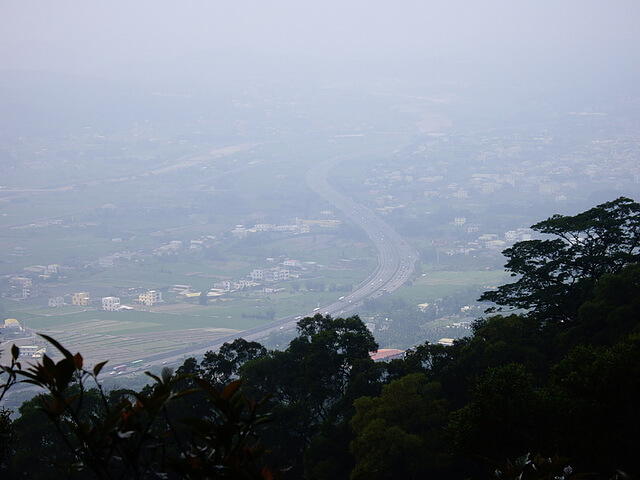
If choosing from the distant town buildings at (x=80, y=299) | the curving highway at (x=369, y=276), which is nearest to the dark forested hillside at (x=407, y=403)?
the curving highway at (x=369, y=276)

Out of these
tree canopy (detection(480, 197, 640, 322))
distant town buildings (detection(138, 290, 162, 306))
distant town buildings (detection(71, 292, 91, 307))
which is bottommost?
tree canopy (detection(480, 197, 640, 322))

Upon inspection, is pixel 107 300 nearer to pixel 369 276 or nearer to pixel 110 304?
pixel 110 304

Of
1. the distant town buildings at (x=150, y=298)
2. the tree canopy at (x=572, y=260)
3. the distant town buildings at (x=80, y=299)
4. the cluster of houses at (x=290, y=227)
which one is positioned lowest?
the tree canopy at (x=572, y=260)

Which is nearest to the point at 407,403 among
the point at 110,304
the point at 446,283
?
the point at 110,304

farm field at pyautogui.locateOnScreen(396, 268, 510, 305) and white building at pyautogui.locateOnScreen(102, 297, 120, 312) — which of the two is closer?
white building at pyautogui.locateOnScreen(102, 297, 120, 312)

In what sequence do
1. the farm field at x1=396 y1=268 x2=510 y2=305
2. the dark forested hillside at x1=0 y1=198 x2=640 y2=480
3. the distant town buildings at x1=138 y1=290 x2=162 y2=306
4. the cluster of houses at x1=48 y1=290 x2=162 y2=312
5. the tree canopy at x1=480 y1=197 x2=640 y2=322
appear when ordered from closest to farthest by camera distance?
the dark forested hillside at x1=0 y1=198 x2=640 y2=480 < the tree canopy at x1=480 y1=197 x2=640 y2=322 < the cluster of houses at x1=48 y1=290 x2=162 y2=312 < the farm field at x1=396 y1=268 x2=510 y2=305 < the distant town buildings at x1=138 y1=290 x2=162 y2=306

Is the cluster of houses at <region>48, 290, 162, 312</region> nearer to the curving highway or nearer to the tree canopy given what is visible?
the curving highway

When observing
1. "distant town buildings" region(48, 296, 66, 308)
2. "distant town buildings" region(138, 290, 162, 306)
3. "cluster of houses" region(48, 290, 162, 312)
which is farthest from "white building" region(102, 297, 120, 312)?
"distant town buildings" region(48, 296, 66, 308)

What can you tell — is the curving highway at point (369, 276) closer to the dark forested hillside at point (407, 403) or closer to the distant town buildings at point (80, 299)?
the distant town buildings at point (80, 299)

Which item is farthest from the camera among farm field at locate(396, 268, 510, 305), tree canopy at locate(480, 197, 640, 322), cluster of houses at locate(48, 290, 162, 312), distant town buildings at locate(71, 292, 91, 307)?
distant town buildings at locate(71, 292, 91, 307)
